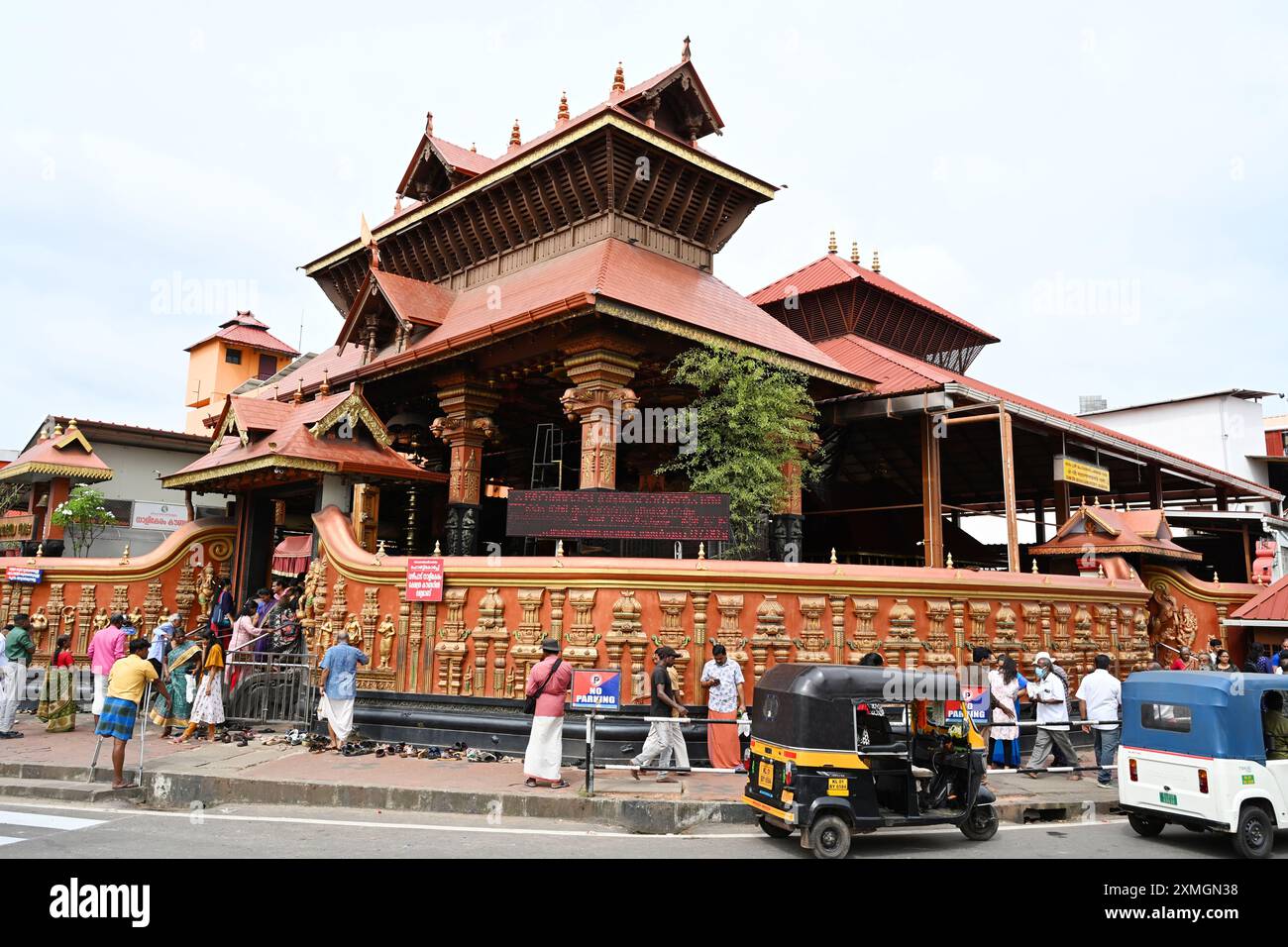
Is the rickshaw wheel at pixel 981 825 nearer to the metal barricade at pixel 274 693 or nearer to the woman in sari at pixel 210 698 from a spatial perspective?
the metal barricade at pixel 274 693

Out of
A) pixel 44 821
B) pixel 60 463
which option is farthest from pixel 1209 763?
pixel 60 463

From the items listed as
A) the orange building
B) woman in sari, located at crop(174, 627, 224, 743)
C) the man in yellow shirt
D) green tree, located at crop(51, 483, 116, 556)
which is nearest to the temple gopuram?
woman in sari, located at crop(174, 627, 224, 743)

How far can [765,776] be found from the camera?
26.5ft

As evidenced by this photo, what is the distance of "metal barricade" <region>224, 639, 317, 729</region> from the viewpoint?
13.1 metres

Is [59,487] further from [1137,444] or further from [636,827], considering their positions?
[1137,444]

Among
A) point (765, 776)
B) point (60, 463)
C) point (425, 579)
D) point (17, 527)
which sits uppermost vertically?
point (60, 463)

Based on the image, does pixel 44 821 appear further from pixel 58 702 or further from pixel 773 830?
pixel 773 830

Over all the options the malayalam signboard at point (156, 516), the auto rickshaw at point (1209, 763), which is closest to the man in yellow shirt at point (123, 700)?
the auto rickshaw at point (1209, 763)

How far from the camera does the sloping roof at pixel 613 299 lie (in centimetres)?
1565

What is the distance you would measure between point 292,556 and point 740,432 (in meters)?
9.05

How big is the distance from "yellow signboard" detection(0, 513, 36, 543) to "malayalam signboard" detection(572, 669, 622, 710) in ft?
55.5

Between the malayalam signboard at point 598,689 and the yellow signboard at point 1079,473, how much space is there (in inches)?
605
